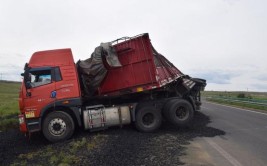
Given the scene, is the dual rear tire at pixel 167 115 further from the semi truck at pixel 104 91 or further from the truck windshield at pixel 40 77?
the truck windshield at pixel 40 77

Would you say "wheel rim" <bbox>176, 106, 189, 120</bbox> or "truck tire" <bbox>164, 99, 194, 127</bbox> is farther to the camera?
"wheel rim" <bbox>176, 106, 189, 120</bbox>

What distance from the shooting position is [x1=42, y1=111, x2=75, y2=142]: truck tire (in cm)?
1100

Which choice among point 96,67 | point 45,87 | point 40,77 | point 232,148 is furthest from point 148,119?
point 40,77

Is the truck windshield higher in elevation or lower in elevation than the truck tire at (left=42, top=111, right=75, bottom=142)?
higher

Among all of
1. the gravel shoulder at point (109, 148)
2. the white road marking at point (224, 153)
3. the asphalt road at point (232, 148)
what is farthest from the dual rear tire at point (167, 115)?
the white road marking at point (224, 153)

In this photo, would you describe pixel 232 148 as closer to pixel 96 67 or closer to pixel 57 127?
pixel 96 67

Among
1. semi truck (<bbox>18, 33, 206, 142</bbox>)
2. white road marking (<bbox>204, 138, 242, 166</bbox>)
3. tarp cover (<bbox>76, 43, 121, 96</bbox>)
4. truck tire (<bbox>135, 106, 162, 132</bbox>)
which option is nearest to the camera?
white road marking (<bbox>204, 138, 242, 166</bbox>)

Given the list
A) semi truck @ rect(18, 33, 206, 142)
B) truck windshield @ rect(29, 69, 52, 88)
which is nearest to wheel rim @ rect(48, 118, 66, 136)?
semi truck @ rect(18, 33, 206, 142)

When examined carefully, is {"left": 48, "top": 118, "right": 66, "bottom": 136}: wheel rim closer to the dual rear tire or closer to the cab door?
the cab door

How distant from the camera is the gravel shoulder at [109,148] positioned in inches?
304

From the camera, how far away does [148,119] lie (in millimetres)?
12312

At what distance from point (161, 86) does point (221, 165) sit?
17.9ft

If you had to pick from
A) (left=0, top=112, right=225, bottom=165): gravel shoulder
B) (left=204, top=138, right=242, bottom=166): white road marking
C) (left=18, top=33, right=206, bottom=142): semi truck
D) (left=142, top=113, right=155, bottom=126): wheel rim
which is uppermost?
(left=18, top=33, right=206, bottom=142): semi truck

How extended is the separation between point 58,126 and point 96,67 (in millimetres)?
2567
